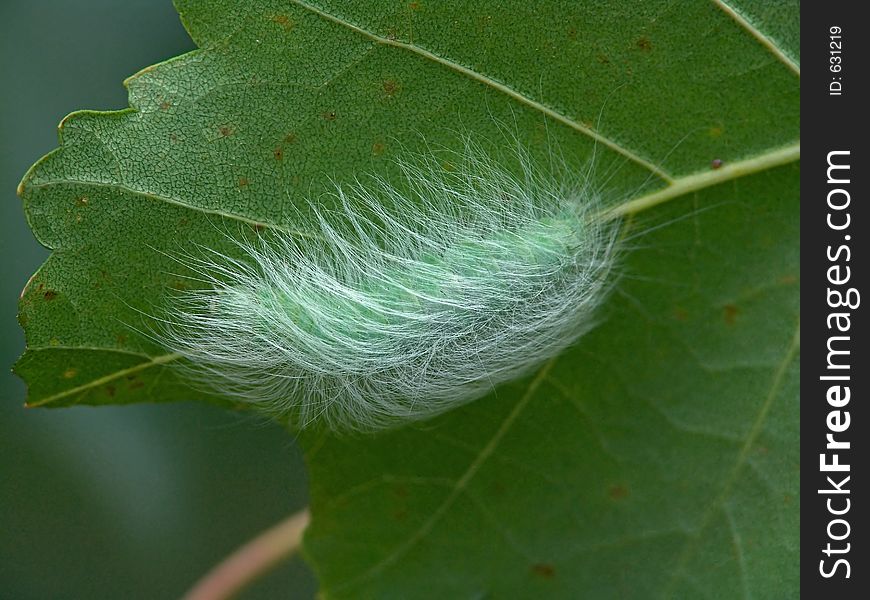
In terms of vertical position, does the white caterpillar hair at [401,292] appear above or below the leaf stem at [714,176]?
below

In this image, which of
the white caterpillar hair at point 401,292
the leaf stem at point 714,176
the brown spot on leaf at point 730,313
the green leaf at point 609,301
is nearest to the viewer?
the green leaf at point 609,301

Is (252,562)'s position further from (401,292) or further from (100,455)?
(401,292)

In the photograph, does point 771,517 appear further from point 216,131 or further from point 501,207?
point 216,131

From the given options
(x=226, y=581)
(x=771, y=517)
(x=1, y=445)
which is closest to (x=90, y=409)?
(x=1, y=445)

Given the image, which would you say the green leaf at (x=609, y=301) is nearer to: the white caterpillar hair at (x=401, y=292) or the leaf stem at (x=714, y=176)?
the leaf stem at (x=714, y=176)

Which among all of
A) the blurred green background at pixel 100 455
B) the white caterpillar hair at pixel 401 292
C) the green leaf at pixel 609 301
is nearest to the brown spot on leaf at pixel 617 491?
the green leaf at pixel 609 301
